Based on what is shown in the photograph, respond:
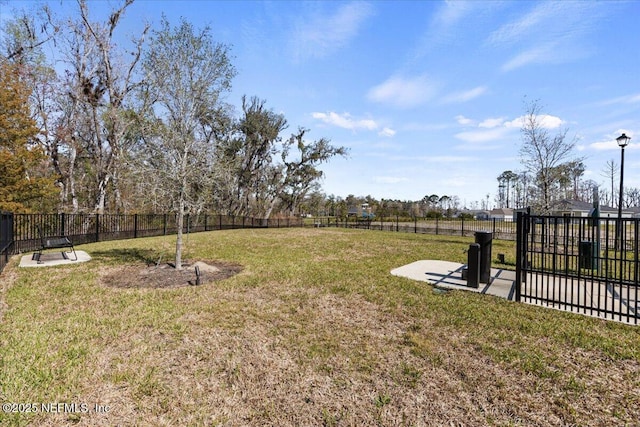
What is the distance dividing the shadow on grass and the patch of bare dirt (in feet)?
2.08

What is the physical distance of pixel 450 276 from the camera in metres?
7.04

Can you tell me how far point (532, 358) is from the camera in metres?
3.19

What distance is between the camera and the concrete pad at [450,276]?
5.94 m

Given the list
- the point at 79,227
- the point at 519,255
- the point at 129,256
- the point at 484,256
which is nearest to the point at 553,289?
the point at 519,255

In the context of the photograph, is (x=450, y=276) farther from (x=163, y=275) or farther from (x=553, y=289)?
(x=163, y=275)

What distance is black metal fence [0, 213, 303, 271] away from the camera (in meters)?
8.86

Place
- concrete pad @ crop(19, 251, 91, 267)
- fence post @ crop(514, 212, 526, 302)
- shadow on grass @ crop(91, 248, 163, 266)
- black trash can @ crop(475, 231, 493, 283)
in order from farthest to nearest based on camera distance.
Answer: shadow on grass @ crop(91, 248, 163, 266) < concrete pad @ crop(19, 251, 91, 267) < black trash can @ crop(475, 231, 493, 283) < fence post @ crop(514, 212, 526, 302)

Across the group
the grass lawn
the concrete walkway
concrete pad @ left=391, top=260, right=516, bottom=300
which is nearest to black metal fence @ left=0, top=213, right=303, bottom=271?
the grass lawn

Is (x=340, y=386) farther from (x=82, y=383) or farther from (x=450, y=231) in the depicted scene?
(x=450, y=231)

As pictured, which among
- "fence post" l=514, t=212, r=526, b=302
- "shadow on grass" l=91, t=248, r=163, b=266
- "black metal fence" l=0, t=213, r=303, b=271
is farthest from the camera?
"black metal fence" l=0, t=213, r=303, b=271

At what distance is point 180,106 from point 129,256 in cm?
549

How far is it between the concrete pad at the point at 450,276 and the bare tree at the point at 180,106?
579 centimetres

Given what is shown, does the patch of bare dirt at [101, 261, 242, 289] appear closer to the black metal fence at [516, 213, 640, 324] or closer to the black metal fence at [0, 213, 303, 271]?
the black metal fence at [0, 213, 303, 271]

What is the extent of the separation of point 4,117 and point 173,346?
1537cm
